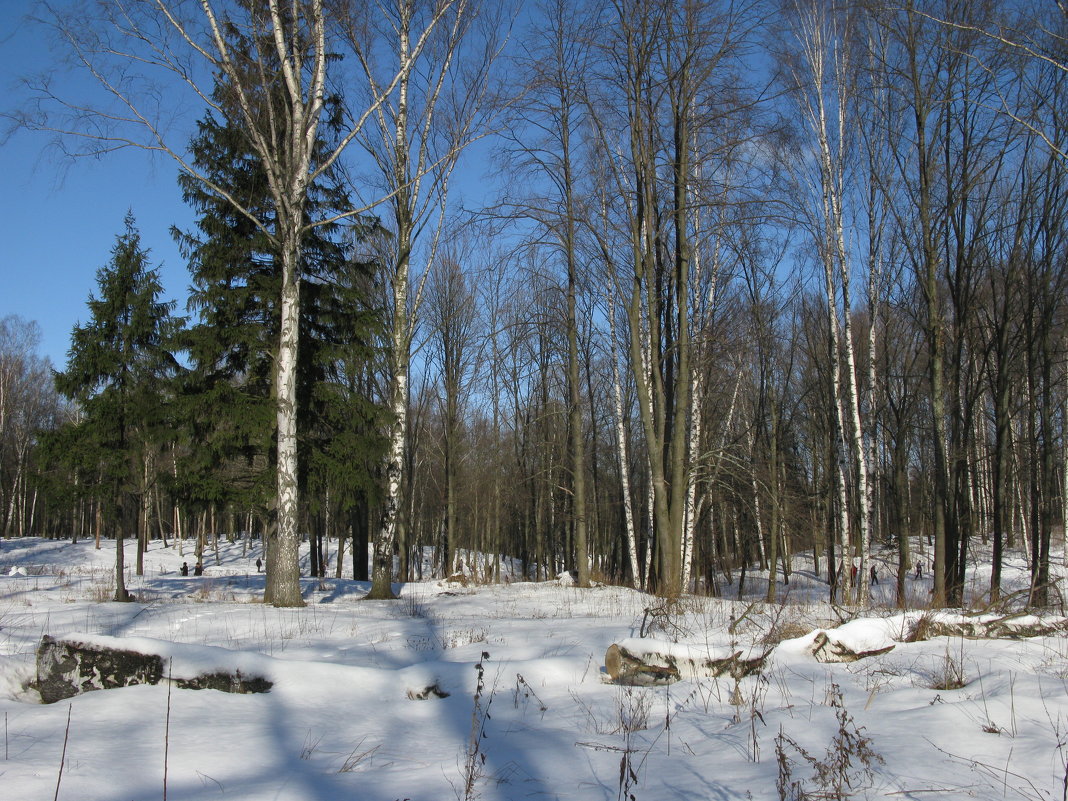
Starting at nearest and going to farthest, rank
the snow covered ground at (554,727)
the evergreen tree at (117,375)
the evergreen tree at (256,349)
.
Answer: the snow covered ground at (554,727)
the evergreen tree at (256,349)
the evergreen tree at (117,375)

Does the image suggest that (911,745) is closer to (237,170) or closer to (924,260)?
(924,260)

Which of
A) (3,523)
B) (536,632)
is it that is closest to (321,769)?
(536,632)

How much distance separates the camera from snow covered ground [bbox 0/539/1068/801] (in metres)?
2.56

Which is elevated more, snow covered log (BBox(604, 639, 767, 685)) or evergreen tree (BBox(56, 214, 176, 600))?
evergreen tree (BBox(56, 214, 176, 600))

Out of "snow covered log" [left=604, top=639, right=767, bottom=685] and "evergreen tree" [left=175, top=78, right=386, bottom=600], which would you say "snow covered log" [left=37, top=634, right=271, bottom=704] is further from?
"evergreen tree" [left=175, top=78, right=386, bottom=600]

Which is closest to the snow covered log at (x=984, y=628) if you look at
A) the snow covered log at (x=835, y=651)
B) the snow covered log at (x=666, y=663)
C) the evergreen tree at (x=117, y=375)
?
the snow covered log at (x=835, y=651)

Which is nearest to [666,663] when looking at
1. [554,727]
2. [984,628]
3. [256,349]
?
[554,727]

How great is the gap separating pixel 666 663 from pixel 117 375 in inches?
534

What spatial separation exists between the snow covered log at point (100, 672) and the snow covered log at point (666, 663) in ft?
7.44

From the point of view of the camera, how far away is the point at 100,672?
3.60 m

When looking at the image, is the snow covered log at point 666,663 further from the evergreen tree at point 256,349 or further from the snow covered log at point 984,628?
the evergreen tree at point 256,349

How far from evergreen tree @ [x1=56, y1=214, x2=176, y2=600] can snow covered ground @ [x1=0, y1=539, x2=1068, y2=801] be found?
888 cm

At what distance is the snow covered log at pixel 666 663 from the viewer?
14.0ft

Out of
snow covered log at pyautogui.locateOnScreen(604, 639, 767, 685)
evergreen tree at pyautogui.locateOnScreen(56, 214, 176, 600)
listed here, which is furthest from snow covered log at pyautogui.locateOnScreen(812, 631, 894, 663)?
evergreen tree at pyautogui.locateOnScreen(56, 214, 176, 600)
